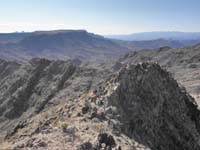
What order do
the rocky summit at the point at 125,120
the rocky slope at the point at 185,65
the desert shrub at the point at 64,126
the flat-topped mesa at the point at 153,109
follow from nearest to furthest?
the rocky summit at the point at 125,120 < the desert shrub at the point at 64,126 < the flat-topped mesa at the point at 153,109 < the rocky slope at the point at 185,65

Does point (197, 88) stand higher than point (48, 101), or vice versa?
point (48, 101)

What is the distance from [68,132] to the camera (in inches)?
588

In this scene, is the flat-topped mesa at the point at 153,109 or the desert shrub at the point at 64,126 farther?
the flat-topped mesa at the point at 153,109

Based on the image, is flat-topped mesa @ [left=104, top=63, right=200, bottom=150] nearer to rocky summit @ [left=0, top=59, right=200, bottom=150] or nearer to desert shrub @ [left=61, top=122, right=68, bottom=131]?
rocky summit @ [left=0, top=59, right=200, bottom=150]

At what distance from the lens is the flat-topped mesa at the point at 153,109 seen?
58.1 ft

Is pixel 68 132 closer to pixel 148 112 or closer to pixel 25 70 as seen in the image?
pixel 148 112

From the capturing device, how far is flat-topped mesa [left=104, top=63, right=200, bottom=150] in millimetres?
17719

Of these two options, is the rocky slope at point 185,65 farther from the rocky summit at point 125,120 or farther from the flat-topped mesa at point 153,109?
the rocky summit at point 125,120

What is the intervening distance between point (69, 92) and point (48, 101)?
150 inches

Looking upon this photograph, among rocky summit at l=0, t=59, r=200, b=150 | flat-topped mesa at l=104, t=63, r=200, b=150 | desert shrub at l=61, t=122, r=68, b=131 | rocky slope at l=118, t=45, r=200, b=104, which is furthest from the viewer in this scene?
rocky slope at l=118, t=45, r=200, b=104

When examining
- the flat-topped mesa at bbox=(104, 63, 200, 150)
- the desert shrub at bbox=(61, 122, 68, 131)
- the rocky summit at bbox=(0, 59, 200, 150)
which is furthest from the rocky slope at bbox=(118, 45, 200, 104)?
the desert shrub at bbox=(61, 122, 68, 131)

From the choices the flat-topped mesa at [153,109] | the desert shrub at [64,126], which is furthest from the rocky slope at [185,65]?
the desert shrub at [64,126]

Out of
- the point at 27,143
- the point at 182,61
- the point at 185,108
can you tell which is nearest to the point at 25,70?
the point at 185,108

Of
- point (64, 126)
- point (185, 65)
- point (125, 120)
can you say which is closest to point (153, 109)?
point (125, 120)
